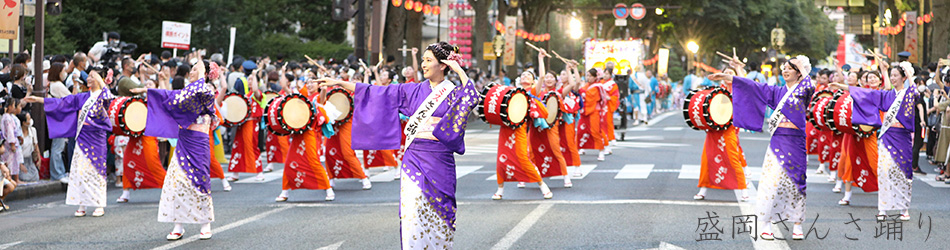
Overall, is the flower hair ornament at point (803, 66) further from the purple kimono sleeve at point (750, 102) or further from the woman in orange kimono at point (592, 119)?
the woman in orange kimono at point (592, 119)

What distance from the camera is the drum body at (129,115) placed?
1213 centimetres

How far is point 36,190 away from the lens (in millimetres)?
12891

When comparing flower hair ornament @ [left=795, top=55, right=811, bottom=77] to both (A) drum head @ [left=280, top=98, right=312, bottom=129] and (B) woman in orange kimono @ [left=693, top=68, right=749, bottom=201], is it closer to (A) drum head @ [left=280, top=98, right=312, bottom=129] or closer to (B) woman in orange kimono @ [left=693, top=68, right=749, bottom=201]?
(B) woman in orange kimono @ [left=693, top=68, right=749, bottom=201]

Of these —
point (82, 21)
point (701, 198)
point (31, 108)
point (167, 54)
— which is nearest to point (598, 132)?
point (701, 198)

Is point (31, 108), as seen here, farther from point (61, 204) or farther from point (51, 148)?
point (61, 204)

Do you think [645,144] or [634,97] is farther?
[634,97]

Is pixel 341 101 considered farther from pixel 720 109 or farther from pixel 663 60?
pixel 663 60

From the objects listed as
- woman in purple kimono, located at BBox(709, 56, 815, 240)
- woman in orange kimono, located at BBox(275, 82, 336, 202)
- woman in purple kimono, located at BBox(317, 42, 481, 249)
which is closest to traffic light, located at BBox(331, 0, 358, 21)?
woman in orange kimono, located at BBox(275, 82, 336, 202)

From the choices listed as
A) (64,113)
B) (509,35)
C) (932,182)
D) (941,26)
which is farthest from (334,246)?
(509,35)

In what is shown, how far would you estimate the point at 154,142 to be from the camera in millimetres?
12531

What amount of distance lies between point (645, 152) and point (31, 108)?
10545 millimetres

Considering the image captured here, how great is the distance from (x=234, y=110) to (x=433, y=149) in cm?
814

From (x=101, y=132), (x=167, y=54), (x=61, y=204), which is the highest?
(x=167, y=54)

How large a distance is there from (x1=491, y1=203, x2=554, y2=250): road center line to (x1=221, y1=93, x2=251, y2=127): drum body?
4.91 meters
